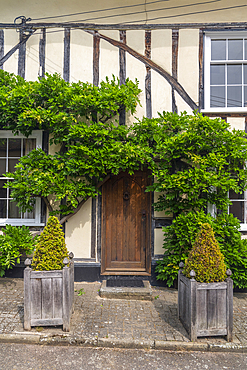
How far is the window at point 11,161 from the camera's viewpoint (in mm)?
5355

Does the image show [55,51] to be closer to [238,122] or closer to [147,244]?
[238,122]

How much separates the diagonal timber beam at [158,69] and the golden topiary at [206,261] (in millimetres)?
3072

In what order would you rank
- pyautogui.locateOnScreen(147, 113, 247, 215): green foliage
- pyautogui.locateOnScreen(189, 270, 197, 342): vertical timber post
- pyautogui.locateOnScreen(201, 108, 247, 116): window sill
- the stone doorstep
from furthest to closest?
pyautogui.locateOnScreen(201, 108, 247, 116): window sill
pyautogui.locateOnScreen(147, 113, 247, 215): green foliage
the stone doorstep
pyautogui.locateOnScreen(189, 270, 197, 342): vertical timber post

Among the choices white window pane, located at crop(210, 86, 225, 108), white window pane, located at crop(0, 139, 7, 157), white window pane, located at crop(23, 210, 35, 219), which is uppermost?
white window pane, located at crop(210, 86, 225, 108)

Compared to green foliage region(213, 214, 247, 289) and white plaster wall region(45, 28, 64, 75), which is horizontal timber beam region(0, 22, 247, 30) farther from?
green foliage region(213, 214, 247, 289)

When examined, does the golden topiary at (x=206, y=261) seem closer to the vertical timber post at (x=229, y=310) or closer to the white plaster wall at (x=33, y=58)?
the vertical timber post at (x=229, y=310)

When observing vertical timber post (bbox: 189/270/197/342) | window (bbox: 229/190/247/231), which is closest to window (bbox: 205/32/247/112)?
window (bbox: 229/190/247/231)

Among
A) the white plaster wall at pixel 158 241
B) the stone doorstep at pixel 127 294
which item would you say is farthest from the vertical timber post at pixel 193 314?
the white plaster wall at pixel 158 241

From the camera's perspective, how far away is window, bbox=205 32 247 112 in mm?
5363

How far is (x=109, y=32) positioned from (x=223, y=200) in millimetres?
4323

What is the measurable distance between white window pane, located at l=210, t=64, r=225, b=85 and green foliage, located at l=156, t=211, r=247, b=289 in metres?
2.92

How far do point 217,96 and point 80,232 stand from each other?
421 cm

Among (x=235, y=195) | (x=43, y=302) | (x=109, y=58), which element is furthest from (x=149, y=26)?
(x=43, y=302)

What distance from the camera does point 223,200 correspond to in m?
4.78
